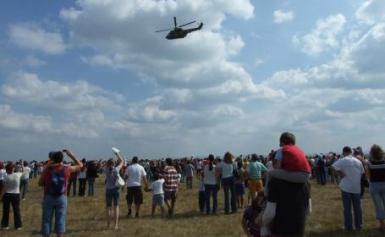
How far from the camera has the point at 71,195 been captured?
79.1 feet

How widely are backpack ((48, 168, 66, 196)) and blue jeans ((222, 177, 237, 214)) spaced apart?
7.27 metres

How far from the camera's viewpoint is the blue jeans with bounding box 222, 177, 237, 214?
15008 mm

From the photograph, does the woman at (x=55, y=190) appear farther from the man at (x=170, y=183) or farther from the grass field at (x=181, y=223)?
the man at (x=170, y=183)

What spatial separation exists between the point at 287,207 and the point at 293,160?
0.55m

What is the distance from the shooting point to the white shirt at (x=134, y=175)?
46.3ft

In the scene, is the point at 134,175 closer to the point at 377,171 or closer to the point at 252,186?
the point at 252,186

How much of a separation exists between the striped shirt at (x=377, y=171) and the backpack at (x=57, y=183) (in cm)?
627

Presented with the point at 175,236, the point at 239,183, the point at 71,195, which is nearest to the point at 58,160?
the point at 175,236

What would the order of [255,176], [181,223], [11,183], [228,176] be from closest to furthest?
[11,183] → [181,223] → [255,176] → [228,176]

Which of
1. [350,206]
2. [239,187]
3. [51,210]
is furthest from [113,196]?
[239,187]

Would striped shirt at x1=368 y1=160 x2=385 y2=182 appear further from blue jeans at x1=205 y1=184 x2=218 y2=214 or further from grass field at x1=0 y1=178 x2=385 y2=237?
blue jeans at x1=205 y1=184 x2=218 y2=214

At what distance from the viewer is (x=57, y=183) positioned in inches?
332

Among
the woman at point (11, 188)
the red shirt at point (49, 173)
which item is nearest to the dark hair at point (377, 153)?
the red shirt at point (49, 173)

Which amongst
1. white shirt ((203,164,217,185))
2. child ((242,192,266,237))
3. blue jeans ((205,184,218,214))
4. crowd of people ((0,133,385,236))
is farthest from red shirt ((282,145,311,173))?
blue jeans ((205,184,218,214))
